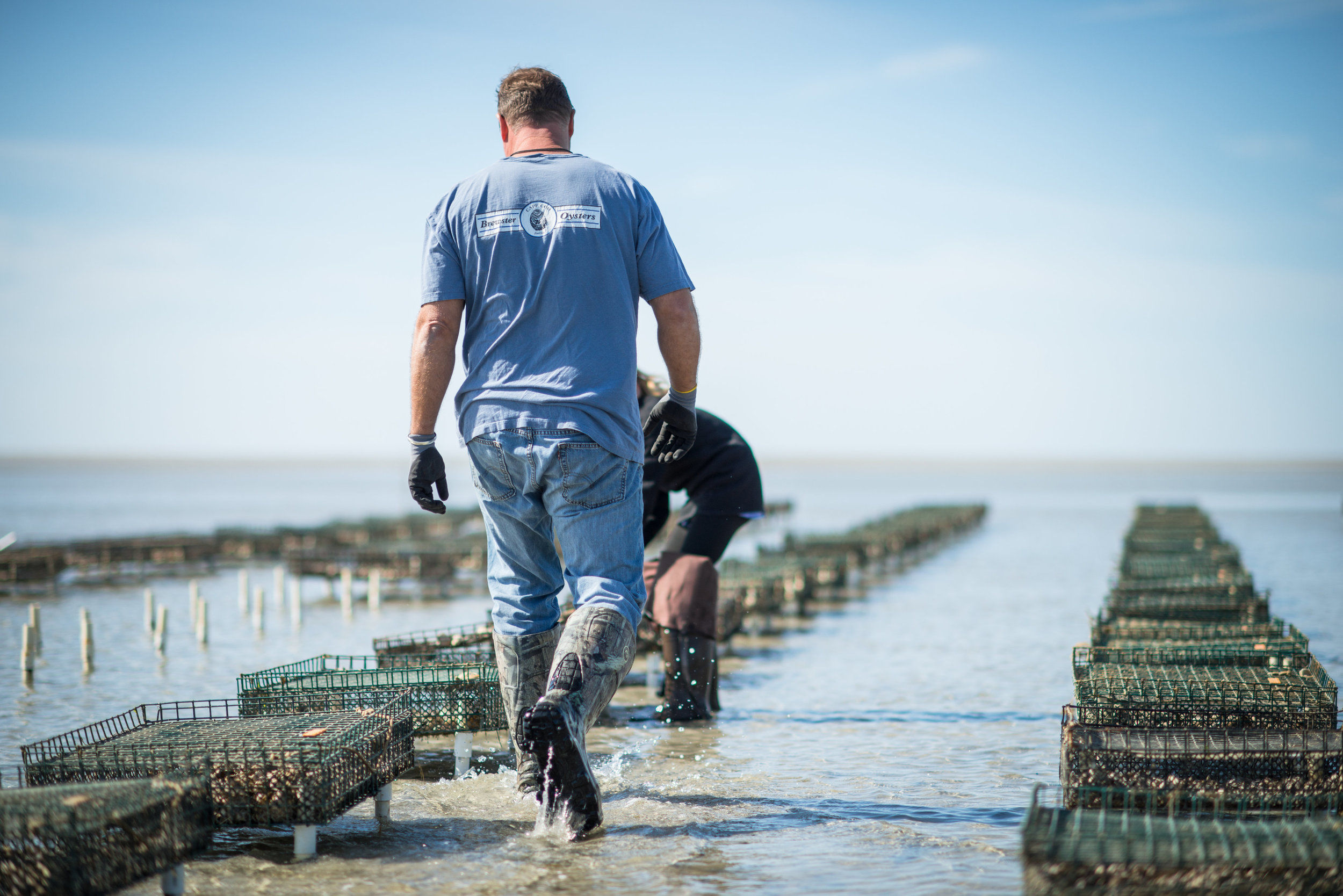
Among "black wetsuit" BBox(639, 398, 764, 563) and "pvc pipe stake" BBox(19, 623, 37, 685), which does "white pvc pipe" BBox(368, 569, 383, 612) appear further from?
"black wetsuit" BBox(639, 398, 764, 563)

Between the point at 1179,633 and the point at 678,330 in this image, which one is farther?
the point at 1179,633

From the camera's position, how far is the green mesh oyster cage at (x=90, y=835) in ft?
11.3

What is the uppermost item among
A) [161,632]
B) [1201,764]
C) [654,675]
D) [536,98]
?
[536,98]

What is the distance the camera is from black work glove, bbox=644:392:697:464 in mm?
5133

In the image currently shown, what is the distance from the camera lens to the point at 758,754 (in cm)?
688

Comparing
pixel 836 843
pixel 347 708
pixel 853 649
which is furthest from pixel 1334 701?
pixel 853 649

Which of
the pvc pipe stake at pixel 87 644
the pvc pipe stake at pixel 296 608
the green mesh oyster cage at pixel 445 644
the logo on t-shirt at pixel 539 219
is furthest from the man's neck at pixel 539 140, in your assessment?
the pvc pipe stake at pixel 296 608

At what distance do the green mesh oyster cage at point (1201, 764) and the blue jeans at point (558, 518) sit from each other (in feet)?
5.94

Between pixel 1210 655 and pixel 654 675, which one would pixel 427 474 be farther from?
pixel 654 675

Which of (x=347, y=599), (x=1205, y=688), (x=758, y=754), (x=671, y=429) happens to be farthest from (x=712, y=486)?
(x=347, y=599)

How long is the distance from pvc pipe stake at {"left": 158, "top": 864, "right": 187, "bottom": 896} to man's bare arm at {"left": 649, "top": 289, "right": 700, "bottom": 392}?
101 inches

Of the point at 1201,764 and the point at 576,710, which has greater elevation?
the point at 576,710

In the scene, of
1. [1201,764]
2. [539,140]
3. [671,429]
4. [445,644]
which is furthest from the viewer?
[445,644]

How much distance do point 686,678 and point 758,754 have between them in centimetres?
119
